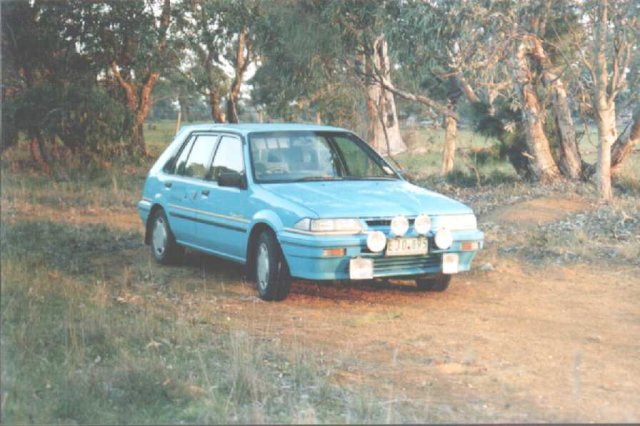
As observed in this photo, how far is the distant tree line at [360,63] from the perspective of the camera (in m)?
16.1

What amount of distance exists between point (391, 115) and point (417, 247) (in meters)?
25.0

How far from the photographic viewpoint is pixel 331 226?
312 inches

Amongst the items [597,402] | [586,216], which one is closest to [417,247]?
[597,402]

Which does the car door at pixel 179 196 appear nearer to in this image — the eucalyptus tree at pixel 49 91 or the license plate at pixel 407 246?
the license plate at pixel 407 246

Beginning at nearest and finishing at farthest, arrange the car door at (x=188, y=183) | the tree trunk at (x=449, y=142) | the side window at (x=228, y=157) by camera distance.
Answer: the side window at (x=228, y=157) < the car door at (x=188, y=183) < the tree trunk at (x=449, y=142)

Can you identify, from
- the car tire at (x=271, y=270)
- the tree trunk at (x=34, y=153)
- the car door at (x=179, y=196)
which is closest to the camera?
the car tire at (x=271, y=270)

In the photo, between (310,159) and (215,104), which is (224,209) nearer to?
(310,159)

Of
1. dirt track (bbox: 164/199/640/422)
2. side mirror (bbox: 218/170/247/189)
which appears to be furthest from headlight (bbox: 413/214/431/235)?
side mirror (bbox: 218/170/247/189)

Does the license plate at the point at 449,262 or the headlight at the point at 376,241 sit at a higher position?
the headlight at the point at 376,241

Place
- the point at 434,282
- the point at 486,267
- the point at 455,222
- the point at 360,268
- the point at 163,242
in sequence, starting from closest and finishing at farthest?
1. the point at 360,268
2. the point at 455,222
3. the point at 434,282
4. the point at 163,242
5. the point at 486,267

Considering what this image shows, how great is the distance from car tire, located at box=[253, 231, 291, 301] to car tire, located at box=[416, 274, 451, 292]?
1.48m

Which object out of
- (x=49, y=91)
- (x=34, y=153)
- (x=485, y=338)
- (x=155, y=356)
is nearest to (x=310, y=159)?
(x=485, y=338)

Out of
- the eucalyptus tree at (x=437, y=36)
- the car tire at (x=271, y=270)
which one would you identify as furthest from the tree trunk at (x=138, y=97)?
the car tire at (x=271, y=270)

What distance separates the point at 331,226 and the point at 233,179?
Answer: 1.37m
